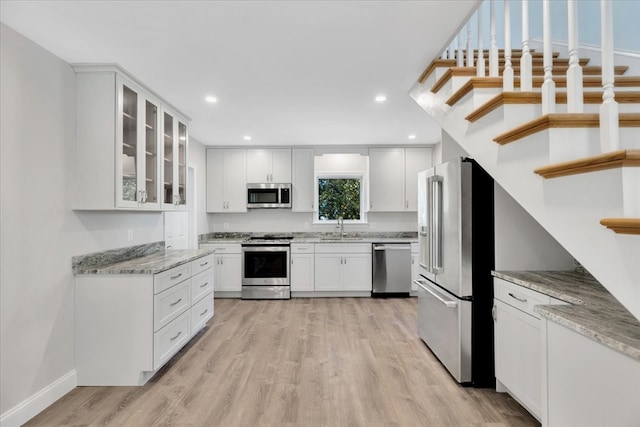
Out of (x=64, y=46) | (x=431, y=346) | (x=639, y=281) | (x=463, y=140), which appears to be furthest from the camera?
(x=431, y=346)

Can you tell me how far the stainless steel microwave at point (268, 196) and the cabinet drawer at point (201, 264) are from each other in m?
1.71

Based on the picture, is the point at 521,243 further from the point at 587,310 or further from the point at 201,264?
the point at 201,264

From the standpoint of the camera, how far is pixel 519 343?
2010 millimetres

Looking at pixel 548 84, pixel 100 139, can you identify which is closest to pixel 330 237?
pixel 100 139

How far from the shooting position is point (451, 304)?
8.12ft

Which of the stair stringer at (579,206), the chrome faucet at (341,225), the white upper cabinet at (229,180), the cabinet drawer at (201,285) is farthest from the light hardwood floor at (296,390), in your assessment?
the white upper cabinet at (229,180)

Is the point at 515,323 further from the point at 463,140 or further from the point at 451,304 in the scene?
the point at 463,140

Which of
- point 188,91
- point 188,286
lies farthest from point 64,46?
point 188,286

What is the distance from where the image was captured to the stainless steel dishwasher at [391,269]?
4891mm

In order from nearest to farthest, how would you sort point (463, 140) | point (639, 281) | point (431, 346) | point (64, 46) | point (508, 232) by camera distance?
point (639, 281) < point (463, 140) < point (64, 46) < point (508, 232) < point (431, 346)

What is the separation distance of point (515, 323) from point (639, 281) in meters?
1.24

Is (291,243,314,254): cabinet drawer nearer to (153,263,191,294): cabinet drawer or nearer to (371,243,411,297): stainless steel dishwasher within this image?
(371,243,411,297): stainless steel dishwasher

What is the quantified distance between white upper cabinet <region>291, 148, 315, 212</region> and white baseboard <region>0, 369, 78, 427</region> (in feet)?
11.9

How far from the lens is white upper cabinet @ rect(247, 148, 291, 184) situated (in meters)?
5.31
